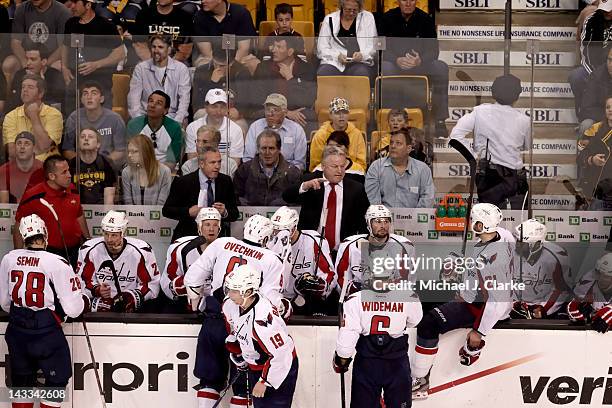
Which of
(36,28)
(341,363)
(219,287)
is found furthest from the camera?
(36,28)

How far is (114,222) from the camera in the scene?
10180 mm

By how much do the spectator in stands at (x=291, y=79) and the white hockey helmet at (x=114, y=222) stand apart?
1260 millimetres

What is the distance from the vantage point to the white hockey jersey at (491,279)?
32.3 ft

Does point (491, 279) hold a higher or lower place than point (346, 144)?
lower

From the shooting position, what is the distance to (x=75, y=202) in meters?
10.4

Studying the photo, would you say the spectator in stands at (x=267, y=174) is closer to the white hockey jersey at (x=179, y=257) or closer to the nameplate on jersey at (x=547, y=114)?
the white hockey jersey at (x=179, y=257)

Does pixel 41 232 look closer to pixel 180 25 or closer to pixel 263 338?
pixel 263 338

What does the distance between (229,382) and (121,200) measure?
1517mm

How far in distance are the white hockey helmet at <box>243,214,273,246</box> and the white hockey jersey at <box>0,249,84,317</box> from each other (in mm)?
1158

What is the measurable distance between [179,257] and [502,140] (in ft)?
7.51

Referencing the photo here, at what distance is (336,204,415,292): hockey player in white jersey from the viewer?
32.2 feet

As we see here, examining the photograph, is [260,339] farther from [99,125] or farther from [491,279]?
[99,125]

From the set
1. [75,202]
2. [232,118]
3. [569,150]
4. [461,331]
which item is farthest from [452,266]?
[75,202]

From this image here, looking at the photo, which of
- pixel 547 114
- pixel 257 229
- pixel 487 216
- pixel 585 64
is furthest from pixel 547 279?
pixel 257 229
